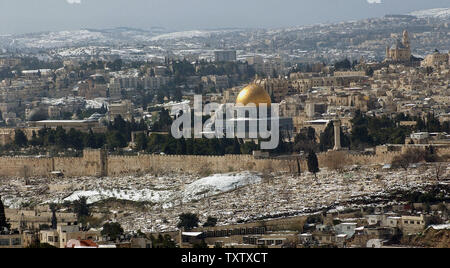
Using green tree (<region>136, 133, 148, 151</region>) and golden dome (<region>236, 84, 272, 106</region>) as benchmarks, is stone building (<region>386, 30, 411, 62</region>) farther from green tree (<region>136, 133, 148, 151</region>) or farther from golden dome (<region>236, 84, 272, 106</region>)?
green tree (<region>136, 133, 148, 151</region>)

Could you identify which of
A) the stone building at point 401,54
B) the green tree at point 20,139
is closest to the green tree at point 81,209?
the green tree at point 20,139

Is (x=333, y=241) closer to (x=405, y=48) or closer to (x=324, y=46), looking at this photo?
(x=405, y=48)

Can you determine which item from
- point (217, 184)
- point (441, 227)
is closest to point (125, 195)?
point (217, 184)

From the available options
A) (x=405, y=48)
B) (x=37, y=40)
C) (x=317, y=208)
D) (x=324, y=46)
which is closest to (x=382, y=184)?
(x=317, y=208)

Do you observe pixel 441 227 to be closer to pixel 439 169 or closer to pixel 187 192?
pixel 439 169

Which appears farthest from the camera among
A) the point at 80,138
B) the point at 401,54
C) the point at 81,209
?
the point at 401,54

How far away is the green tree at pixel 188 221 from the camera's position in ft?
96.3

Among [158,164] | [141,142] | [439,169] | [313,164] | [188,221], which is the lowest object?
[141,142]

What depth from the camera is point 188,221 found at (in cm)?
2977

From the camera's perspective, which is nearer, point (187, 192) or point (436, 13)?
point (187, 192)
